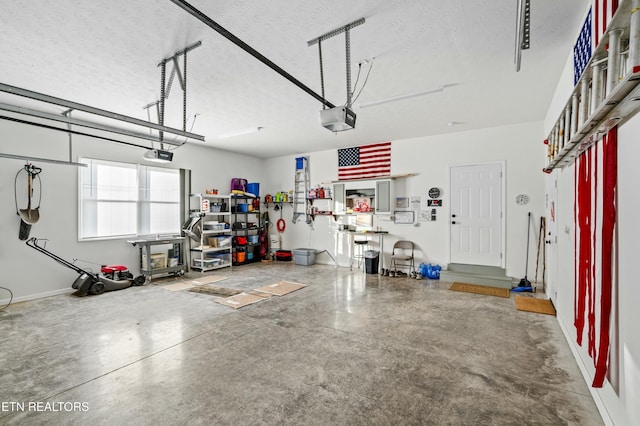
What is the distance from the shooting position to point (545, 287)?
5707mm

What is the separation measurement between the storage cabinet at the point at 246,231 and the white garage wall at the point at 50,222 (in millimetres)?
2617

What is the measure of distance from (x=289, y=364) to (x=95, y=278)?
4.72 meters

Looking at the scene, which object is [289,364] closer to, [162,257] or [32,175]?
[162,257]

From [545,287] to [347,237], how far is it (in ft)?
15.1

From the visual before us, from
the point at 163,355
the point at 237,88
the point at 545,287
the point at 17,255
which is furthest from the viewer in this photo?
the point at 545,287

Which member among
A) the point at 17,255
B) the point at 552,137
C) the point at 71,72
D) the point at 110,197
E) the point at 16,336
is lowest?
the point at 16,336

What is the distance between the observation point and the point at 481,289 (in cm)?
583

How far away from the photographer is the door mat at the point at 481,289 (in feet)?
18.1

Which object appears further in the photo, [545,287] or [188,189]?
[188,189]

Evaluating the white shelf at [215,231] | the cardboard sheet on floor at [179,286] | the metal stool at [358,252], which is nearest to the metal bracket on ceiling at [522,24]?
the metal stool at [358,252]

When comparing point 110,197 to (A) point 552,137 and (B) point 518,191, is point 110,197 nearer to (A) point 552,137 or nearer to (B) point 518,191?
(A) point 552,137

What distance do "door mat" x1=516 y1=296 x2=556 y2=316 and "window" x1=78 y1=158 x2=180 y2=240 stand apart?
7.79m

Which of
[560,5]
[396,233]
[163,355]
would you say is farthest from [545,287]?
[163,355]

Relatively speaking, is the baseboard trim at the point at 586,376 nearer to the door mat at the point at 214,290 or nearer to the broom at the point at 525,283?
the broom at the point at 525,283
